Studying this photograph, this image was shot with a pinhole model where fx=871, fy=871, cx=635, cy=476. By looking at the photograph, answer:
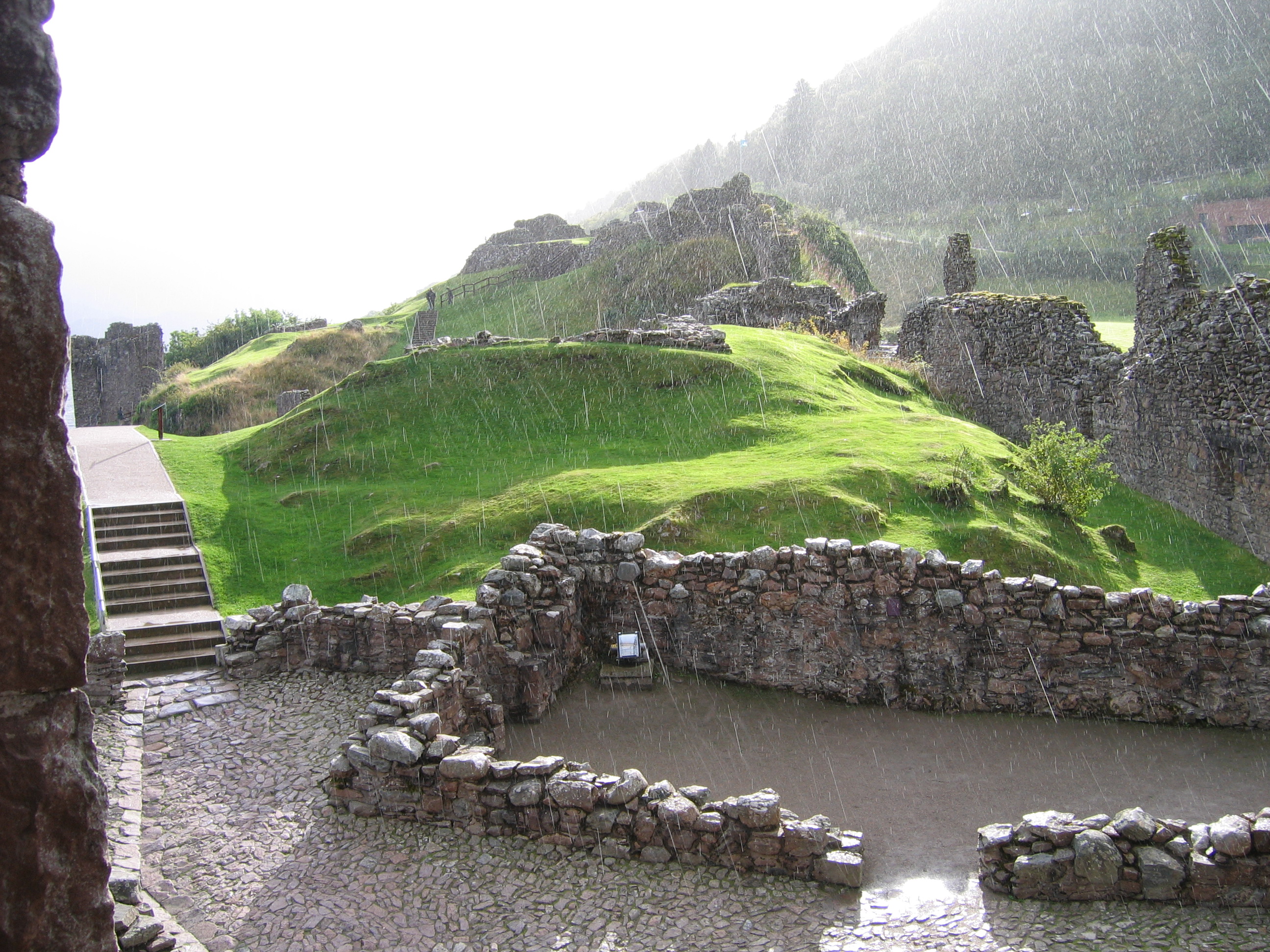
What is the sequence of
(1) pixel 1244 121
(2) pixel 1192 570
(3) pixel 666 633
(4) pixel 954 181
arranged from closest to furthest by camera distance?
(3) pixel 666 633
(2) pixel 1192 570
(1) pixel 1244 121
(4) pixel 954 181

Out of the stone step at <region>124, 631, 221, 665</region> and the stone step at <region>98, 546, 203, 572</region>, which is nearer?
the stone step at <region>124, 631, 221, 665</region>

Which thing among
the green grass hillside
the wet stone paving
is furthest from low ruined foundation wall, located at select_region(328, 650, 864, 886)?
the green grass hillside

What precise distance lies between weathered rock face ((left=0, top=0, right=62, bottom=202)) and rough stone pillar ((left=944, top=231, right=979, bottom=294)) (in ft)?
100

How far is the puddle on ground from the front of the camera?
29.8ft

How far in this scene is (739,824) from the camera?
803cm

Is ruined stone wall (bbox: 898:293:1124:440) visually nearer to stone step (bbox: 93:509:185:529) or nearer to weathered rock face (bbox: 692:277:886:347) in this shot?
weathered rock face (bbox: 692:277:886:347)

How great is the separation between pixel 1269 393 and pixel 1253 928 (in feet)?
45.0

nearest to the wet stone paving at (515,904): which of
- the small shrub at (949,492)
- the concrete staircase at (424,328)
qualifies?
the small shrub at (949,492)

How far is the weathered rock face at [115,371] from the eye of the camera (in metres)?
47.0

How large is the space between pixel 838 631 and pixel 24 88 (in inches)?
432

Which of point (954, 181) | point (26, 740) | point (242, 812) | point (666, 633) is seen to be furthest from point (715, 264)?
point (954, 181)

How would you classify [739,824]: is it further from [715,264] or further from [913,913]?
[715,264]

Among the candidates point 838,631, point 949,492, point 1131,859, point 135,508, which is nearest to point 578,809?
point 1131,859

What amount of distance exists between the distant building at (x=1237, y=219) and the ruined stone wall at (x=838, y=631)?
55513mm
